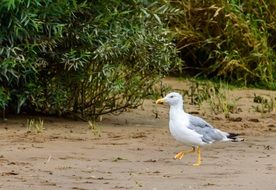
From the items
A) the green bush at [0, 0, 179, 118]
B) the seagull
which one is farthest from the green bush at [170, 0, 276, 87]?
the seagull

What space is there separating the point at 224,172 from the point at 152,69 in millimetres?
3824

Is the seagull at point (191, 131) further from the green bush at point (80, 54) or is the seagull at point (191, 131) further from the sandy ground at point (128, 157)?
the green bush at point (80, 54)

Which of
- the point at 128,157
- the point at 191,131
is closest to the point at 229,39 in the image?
the point at 128,157

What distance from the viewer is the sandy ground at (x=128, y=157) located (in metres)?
8.39

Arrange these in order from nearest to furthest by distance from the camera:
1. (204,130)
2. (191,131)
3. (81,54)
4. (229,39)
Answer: (191,131)
(204,130)
(81,54)
(229,39)

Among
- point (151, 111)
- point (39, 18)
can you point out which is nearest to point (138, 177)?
point (39, 18)

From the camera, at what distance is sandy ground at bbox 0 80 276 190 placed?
27.5 ft

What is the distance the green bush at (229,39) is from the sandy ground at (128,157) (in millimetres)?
3937

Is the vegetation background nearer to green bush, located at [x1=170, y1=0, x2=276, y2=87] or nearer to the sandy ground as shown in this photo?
the sandy ground

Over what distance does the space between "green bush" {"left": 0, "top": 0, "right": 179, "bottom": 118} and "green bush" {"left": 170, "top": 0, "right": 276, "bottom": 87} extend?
174 inches

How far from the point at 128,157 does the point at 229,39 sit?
772 cm

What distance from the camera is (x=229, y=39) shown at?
56.3 ft

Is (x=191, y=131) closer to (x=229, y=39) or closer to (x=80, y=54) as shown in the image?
(x=80, y=54)

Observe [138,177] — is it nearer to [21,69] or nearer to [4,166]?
[4,166]
